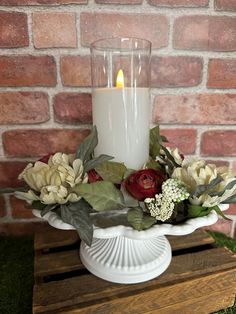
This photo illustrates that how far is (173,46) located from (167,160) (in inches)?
11.0

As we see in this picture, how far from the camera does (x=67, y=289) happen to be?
0.45 m

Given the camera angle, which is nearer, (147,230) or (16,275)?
(147,230)

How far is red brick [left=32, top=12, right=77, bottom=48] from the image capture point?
60cm

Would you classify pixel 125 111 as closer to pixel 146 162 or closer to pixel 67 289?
pixel 146 162

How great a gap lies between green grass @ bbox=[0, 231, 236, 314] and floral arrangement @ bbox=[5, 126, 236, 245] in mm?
211

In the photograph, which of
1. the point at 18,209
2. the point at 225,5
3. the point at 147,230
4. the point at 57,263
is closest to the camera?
the point at 147,230

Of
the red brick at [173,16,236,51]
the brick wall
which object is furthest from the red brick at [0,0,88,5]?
the red brick at [173,16,236,51]

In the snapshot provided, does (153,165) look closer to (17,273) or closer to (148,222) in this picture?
(148,222)

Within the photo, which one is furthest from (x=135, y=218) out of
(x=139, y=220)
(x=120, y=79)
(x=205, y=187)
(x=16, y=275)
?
(x=16, y=275)

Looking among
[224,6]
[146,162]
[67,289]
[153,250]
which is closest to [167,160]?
[146,162]

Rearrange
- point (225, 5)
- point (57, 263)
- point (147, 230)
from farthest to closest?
point (225, 5) → point (57, 263) → point (147, 230)

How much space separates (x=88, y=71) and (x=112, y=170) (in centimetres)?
28

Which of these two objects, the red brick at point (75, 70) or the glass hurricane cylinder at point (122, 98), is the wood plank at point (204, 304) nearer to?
the glass hurricane cylinder at point (122, 98)

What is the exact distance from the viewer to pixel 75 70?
634 millimetres
